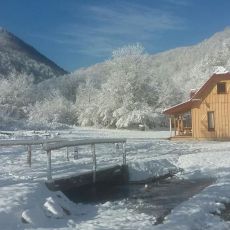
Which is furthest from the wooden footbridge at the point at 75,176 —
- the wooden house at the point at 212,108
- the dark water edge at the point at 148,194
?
the wooden house at the point at 212,108

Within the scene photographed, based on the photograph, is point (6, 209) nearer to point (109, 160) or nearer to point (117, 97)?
point (109, 160)

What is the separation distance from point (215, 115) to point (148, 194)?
83.8ft

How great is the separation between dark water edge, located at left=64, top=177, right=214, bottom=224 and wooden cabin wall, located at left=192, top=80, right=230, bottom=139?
21639 millimetres

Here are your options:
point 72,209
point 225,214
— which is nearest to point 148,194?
point 72,209

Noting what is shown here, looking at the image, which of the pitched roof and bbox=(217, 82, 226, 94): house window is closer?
the pitched roof

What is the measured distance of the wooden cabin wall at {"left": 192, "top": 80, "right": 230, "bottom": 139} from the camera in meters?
40.0

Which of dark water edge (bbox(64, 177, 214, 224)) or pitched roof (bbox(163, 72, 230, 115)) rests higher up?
pitched roof (bbox(163, 72, 230, 115))

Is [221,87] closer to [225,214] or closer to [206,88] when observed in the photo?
[206,88]

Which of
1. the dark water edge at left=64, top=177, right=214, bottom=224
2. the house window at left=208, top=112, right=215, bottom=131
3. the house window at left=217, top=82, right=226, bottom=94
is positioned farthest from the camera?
the house window at left=208, top=112, right=215, bottom=131

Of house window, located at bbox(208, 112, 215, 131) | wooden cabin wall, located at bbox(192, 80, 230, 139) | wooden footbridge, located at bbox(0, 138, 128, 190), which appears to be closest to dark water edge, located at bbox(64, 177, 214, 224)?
wooden footbridge, located at bbox(0, 138, 128, 190)

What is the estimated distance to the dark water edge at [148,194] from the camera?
44.2 feet

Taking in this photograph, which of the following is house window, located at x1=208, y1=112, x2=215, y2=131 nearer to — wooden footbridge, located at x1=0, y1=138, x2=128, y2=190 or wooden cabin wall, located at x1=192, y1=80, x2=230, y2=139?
wooden cabin wall, located at x1=192, y1=80, x2=230, y2=139

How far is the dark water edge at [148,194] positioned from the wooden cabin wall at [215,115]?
21.6 m

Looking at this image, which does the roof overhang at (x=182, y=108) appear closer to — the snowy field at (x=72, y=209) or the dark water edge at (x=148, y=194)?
the dark water edge at (x=148, y=194)
